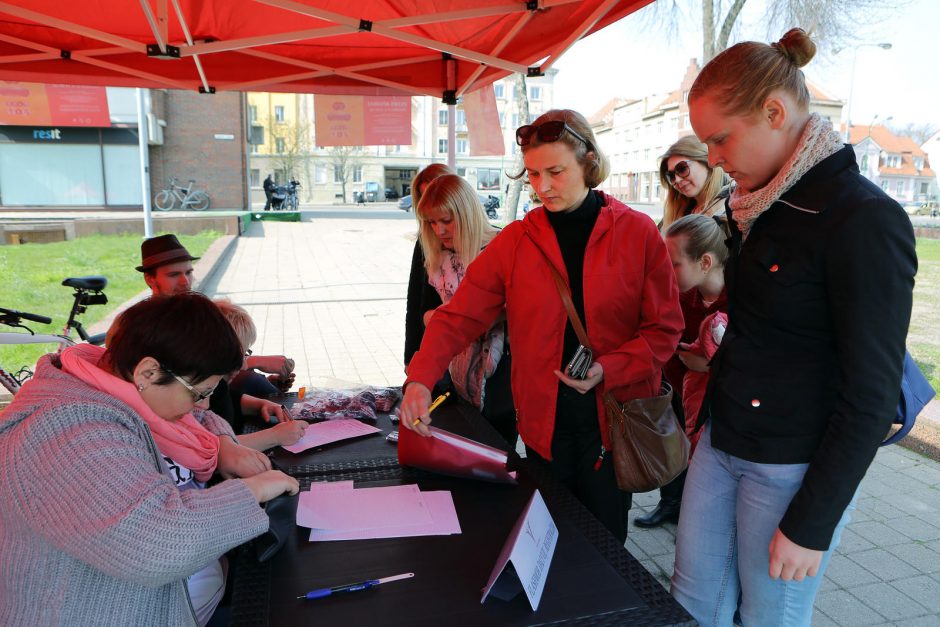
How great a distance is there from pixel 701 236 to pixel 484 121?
2365 mm

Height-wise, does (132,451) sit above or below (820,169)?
below

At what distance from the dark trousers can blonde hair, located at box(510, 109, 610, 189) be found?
0.65 m

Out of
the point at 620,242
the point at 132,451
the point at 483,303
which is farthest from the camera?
the point at 483,303

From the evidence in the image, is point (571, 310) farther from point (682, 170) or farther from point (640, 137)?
point (640, 137)

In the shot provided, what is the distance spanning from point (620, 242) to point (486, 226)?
0.98 metres

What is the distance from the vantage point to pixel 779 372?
1.24 meters

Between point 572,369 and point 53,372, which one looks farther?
point 572,369

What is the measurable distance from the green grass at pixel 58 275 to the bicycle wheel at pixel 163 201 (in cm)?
892

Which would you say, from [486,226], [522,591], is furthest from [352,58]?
[522,591]

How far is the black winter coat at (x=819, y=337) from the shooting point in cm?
106

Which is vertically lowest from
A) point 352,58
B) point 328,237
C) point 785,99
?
point 328,237

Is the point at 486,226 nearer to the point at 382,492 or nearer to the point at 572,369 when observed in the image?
the point at 572,369

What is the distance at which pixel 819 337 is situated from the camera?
3.89 feet

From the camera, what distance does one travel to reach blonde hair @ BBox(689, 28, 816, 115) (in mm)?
1178
